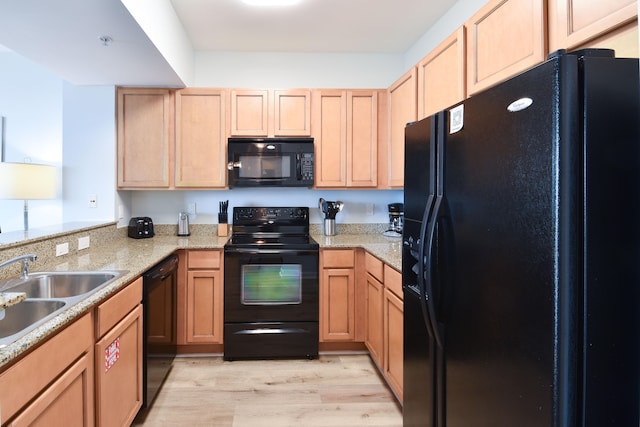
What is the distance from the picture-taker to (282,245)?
2783mm

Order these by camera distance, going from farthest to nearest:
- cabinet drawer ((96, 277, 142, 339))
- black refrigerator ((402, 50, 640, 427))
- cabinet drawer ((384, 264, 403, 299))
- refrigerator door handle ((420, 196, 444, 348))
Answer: cabinet drawer ((384, 264, 403, 299)), cabinet drawer ((96, 277, 142, 339)), refrigerator door handle ((420, 196, 444, 348)), black refrigerator ((402, 50, 640, 427))

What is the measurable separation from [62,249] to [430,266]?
215 centimetres

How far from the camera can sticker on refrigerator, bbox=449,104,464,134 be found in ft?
3.65

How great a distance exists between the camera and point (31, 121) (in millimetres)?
3270

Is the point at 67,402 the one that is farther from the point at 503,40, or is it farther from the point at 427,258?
the point at 503,40

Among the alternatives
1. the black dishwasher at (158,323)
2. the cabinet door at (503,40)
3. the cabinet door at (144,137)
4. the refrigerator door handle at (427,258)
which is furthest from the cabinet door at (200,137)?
the refrigerator door handle at (427,258)

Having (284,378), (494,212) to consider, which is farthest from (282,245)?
(494,212)

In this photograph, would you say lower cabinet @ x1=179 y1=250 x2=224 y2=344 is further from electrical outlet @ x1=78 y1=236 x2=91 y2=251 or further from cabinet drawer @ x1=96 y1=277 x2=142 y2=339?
cabinet drawer @ x1=96 y1=277 x2=142 y2=339

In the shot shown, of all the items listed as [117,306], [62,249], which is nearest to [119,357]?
[117,306]

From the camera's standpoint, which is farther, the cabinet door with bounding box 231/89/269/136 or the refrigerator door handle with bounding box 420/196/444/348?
the cabinet door with bounding box 231/89/269/136

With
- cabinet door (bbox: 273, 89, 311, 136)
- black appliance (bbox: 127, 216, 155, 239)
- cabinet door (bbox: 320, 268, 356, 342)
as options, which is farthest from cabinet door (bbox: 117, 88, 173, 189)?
cabinet door (bbox: 320, 268, 356, 342)

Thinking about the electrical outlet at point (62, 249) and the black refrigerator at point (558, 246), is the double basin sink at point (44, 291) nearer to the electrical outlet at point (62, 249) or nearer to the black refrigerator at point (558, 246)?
Result: the electrical outlet at point (62, 249)

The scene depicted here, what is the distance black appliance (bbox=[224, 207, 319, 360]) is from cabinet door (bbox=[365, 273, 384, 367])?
0.40m

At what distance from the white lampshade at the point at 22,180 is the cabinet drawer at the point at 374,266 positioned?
8.10ft
